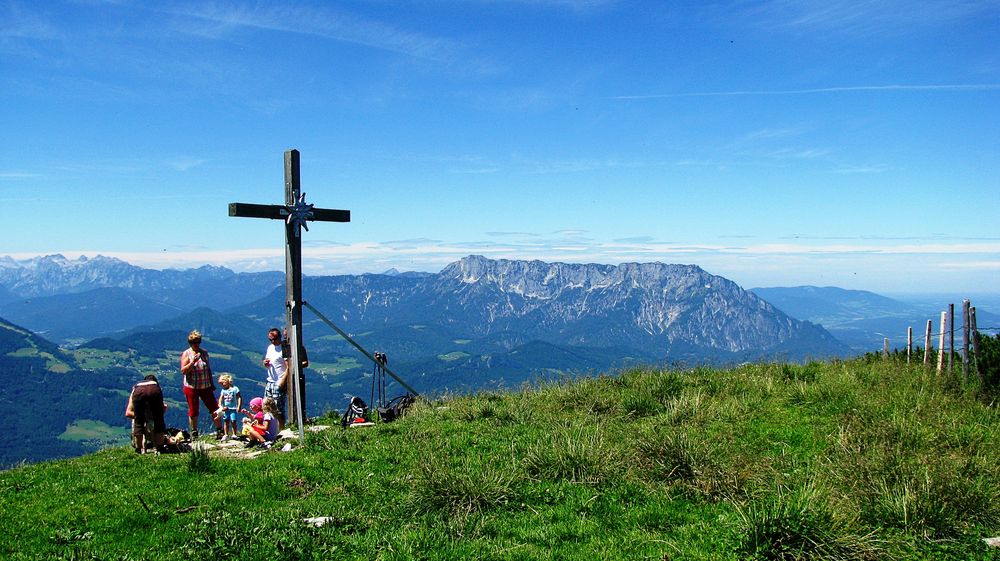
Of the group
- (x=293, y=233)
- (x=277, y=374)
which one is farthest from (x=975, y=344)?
(x=277, y=374)

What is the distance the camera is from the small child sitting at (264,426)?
12.9 metres

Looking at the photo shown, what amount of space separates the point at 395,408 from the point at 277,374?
284 centimetres

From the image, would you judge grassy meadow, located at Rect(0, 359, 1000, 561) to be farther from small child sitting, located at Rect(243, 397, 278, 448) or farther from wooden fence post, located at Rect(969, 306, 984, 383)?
wooden fence post, located at Rect(969, 306, 984, 383)

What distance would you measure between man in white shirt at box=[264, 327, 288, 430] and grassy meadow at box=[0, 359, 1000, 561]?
2594 millimetres

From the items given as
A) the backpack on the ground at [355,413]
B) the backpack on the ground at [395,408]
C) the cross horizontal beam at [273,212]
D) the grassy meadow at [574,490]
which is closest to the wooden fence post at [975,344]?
the grassy meadow at [574,490]

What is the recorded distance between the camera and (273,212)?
1367cm

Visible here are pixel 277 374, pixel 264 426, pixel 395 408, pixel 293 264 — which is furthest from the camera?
pixel 395 408

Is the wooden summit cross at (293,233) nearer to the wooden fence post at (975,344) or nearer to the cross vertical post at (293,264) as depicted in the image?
the cross vertical post at (293,264)

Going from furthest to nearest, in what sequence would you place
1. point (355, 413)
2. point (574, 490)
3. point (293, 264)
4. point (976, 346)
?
point (976, 346)
point (355, 413)
point (293, 264)
point (574, 490)

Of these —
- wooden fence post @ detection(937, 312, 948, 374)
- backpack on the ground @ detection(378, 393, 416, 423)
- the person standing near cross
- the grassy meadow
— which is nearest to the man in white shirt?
the person standing near cross

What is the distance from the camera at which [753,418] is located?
12.0 meters

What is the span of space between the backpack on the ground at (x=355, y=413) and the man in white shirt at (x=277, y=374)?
139 centimetres

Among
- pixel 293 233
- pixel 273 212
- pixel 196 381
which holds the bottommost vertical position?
pixel 196 381

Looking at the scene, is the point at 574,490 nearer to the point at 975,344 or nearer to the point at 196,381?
the point at 196,381
